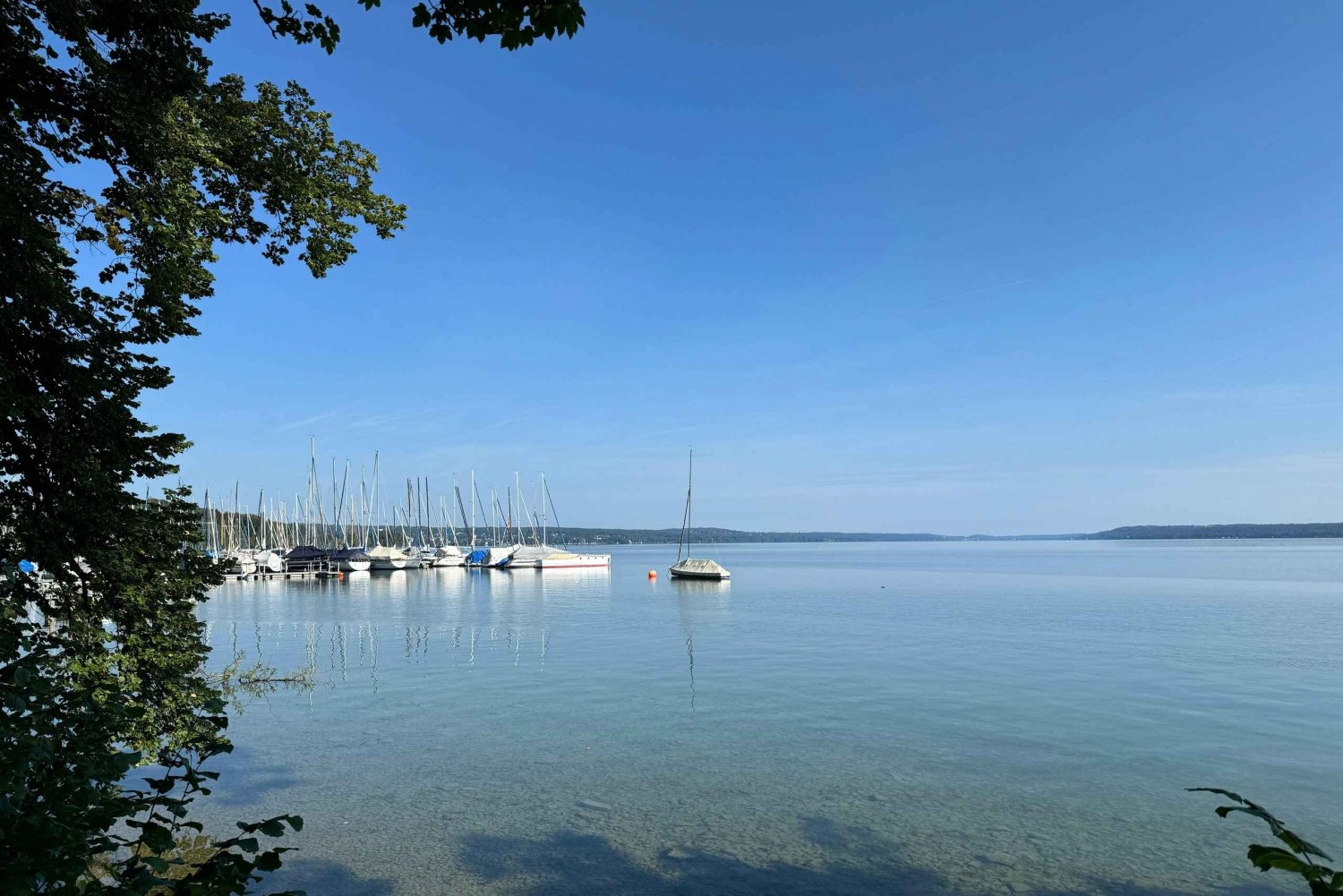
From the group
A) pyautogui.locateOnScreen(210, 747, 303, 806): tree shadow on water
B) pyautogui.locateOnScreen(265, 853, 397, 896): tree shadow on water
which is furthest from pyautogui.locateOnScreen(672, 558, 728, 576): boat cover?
pyautogui.locateOnScreen(265, 853, 397, 896): tree shadow on water

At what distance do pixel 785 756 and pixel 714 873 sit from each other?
24.5ft

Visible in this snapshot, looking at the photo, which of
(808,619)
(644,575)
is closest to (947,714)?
(808,619)

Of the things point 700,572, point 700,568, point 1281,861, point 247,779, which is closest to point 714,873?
point 1281,861

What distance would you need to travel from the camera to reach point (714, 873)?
13.7 metres

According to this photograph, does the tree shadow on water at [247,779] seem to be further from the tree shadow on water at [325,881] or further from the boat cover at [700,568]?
the boat cover at [700,568]

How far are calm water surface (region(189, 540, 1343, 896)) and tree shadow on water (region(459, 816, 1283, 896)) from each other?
63mm

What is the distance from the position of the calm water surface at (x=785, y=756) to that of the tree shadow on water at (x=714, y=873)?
6cm

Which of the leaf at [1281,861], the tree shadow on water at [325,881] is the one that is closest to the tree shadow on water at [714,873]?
the tree shadow on water at [325,881]

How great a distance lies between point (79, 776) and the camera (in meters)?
4.92

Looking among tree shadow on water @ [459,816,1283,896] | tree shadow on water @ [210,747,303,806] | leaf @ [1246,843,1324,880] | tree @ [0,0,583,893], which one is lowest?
tree shadow on water @ [459,816,1283,896]

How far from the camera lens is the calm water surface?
1412cm

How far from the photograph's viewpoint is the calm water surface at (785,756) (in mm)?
14117

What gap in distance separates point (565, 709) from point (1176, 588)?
3124 inches

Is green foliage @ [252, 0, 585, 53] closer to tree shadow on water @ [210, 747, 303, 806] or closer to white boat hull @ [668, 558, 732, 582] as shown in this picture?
tree shadow on water @ [210, 747, 303, 806]
